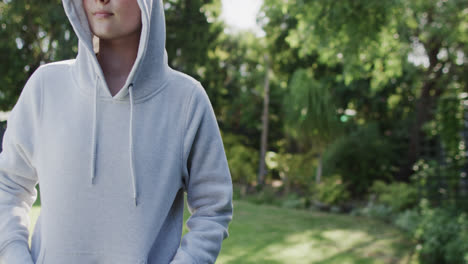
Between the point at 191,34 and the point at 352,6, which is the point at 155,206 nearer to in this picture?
the point at 352,6

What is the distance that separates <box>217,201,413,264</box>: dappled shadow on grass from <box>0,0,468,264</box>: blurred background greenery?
4 cm

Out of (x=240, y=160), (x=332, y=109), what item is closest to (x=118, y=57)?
(x=332, y=109)

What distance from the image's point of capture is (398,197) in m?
10.5

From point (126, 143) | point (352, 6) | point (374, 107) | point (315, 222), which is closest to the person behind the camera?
point (126, 143)

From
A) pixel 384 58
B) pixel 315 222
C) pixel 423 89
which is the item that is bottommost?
pixel 315 222

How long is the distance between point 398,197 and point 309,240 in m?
3.91

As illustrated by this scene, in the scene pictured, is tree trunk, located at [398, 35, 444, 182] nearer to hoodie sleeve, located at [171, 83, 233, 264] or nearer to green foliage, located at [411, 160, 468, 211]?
green foliage, located at [411, 160, 468, 211]

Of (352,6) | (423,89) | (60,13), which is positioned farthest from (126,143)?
(423,89)

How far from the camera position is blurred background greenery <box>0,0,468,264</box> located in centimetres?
625

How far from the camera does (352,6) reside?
5.05 meters

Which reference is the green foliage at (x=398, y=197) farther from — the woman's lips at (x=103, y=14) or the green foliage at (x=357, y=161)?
the woman's lips at (x=103, y=14)

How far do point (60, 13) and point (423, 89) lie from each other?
9.83 m

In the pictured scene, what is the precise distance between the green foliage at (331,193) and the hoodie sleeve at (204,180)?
10831 mm

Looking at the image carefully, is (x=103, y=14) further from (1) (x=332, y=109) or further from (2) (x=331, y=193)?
(1) (x=332, y=109)
